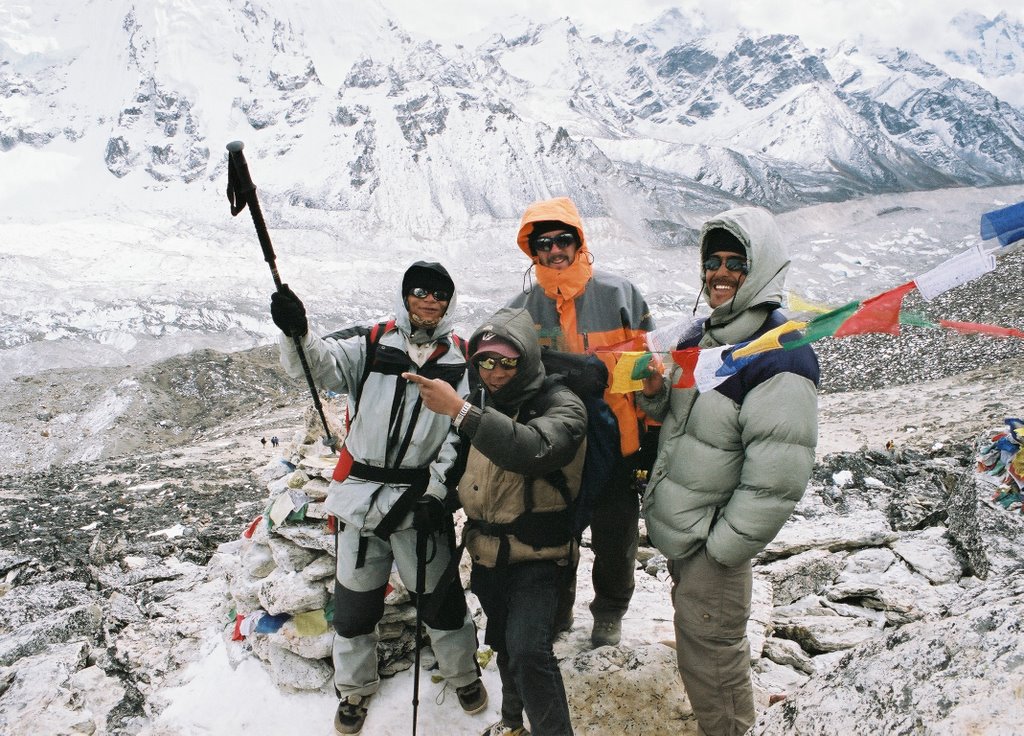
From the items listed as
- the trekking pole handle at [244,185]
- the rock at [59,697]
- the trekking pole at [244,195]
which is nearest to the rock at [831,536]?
the trekking pole at [244,195]

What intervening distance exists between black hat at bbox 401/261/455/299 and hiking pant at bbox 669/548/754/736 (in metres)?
1.86

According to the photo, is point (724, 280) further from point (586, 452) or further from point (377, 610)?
point (377, 610)

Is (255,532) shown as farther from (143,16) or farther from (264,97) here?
(143,16)

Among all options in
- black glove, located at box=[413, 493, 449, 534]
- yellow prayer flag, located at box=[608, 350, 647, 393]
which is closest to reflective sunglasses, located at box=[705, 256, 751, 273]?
yellow prayer flag, located at box=[608, 350, 647, 393]

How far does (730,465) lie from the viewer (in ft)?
8.86

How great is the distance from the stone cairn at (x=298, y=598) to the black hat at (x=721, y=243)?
2.68 metres

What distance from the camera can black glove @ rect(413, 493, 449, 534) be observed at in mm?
3338

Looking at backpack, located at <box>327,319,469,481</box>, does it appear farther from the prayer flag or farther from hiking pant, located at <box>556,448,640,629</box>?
the prayer flag

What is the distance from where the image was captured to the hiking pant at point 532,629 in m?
2.94

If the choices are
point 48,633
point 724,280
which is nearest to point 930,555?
point 724,280

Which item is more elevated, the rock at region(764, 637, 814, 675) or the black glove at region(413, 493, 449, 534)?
the black glove at region(413, 493, 449, 534)

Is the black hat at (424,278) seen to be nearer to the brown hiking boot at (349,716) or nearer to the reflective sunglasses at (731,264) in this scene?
the reflective sunglasses at (731,264)

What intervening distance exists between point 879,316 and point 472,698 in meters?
3.02

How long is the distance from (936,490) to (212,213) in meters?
120
